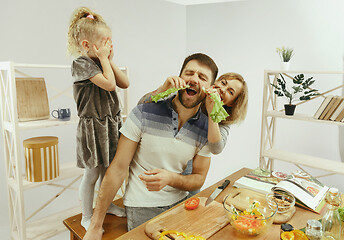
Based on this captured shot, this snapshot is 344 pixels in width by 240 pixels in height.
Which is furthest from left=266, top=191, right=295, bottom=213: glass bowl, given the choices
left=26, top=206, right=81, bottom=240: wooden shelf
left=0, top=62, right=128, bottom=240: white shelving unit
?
left=26, top=206, right=81, bottom=240: wooden shelf

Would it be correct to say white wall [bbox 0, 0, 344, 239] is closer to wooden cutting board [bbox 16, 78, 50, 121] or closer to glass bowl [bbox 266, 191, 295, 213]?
wooden cutting board [bbox 16, 78, 50, 121]

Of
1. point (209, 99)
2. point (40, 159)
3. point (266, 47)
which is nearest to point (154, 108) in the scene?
point (209, 99)

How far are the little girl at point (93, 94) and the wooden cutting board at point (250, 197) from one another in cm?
66

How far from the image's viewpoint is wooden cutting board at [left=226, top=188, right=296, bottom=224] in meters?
1.06

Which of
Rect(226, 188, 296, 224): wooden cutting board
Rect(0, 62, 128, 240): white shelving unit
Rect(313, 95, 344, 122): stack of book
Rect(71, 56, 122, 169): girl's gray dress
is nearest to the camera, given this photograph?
Rect(226, 188, 296, 224): wooden cutting board

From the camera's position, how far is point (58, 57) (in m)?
2.48

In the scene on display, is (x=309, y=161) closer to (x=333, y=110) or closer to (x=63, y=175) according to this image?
(x=333, y=110)

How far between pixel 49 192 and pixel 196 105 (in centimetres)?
200

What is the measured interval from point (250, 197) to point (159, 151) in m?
0.46

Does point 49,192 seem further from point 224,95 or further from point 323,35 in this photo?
point 323,35

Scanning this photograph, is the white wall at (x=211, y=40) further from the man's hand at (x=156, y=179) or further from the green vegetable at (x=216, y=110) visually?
the green vegetable at (x=216, y=110)

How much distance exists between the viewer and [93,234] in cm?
128

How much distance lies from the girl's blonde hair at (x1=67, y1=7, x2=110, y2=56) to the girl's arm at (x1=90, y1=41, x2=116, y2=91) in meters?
0.08

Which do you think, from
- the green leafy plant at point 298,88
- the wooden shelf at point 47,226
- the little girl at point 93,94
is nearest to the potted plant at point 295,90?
the green leafy plant at point 298,88
